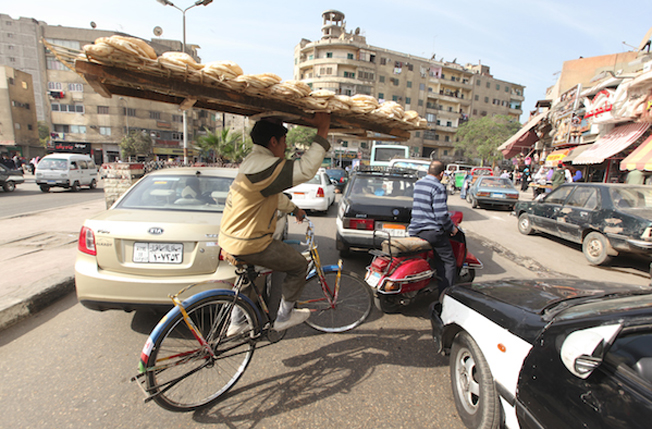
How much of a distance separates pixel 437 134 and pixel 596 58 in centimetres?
4746

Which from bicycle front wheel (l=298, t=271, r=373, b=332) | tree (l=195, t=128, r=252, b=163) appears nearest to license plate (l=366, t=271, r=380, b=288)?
bicycle front wheel (l=298, t=271, r=373, b=332)

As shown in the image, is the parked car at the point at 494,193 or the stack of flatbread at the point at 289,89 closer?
the stack of flatbread at the point at 289,89

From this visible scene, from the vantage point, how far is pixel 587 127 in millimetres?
16281

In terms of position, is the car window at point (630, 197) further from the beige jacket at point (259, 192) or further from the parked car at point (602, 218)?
the beige jacket at point (259, 192)

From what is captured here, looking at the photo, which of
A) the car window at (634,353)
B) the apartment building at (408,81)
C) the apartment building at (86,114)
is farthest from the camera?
the apartment building at (408,81)

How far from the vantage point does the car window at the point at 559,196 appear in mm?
7664

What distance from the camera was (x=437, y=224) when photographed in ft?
12.6

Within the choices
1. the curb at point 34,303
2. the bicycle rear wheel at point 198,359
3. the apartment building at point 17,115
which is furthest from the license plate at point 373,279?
the apartment building at point 17,115

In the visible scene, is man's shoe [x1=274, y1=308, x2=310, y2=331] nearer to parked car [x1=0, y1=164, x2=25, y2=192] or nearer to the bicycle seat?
the bicycle seat

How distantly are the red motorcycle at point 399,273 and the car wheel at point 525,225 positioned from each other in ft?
21.3

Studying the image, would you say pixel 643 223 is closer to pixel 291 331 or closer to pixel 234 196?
pixel 291 331

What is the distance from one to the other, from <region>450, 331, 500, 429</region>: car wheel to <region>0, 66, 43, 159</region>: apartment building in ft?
207

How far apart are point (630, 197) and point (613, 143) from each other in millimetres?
10136

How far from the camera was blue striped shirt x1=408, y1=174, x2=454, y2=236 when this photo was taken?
3.80 meters
